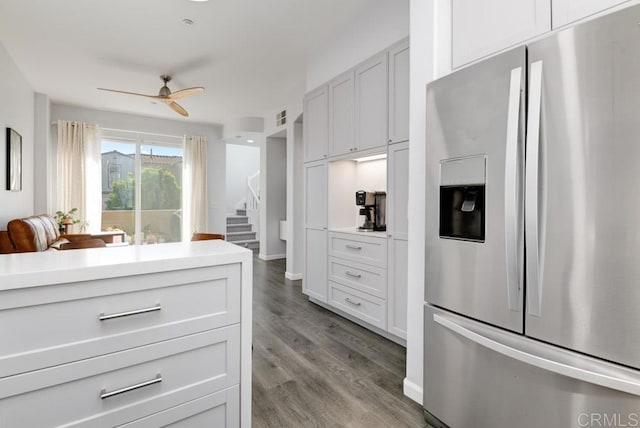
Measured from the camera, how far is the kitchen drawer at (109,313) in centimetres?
90

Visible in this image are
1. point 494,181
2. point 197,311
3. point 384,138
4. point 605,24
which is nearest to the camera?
point 605,24

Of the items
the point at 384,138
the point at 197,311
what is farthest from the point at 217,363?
the point at 384,138

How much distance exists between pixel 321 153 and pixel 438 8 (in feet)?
6.76

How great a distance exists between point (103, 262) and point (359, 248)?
2.36 meters

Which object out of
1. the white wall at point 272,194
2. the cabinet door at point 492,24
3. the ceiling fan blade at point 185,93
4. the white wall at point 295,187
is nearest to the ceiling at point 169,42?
the white wall at point 295,187

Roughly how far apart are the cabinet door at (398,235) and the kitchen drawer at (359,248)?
→ 10 centimetres

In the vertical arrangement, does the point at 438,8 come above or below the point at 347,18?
below

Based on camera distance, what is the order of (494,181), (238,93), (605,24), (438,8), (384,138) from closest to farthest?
(605,24) → (494,181) → (438,8) → (384,138) → (238,93)

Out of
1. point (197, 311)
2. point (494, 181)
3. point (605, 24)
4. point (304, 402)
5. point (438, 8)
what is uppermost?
point (438, 8)

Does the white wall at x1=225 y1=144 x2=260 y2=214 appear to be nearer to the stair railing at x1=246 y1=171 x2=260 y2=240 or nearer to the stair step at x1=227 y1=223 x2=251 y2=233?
the stair railing at x1=246 y1=171 x2=260 y2=240

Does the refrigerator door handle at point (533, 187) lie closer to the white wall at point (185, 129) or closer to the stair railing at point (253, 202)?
the white wall at point (185, 129)

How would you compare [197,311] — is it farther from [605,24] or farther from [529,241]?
[605,24]

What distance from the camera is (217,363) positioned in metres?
1.25

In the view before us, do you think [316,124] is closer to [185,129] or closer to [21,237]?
[21,237]
